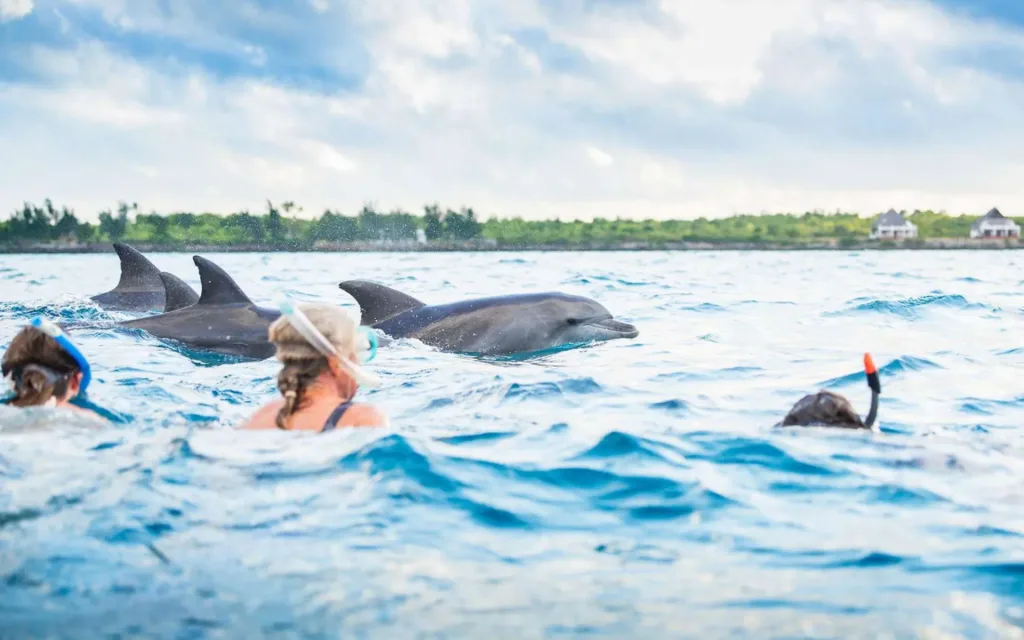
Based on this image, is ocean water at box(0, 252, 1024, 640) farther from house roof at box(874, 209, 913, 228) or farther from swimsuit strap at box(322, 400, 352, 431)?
house roof at box(874, 209, 913, 228)

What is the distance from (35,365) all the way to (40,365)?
0.09ft

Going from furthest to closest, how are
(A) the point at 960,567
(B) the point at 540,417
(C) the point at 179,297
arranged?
(C) the point at 179,297 → (B) the point at 540,417 → (A) the point at 960,567

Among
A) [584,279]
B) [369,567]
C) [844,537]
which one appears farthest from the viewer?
[584,279]

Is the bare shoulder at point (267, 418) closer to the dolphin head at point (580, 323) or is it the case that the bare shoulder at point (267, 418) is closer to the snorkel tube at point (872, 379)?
the snorkel tube at point (872, 379)

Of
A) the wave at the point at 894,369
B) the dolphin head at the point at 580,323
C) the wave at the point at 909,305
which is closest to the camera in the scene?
the wave at the point at 894,369

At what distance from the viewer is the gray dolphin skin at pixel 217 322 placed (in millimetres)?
11523

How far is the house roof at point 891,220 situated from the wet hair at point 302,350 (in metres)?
131

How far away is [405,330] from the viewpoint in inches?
469

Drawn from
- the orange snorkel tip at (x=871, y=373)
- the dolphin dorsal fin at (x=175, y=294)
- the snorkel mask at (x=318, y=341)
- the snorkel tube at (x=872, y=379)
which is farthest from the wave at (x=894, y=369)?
the dolphin dorsal fin at (x=175, y=294)

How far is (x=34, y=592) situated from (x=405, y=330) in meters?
8.02

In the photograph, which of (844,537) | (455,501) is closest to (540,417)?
(455,501)

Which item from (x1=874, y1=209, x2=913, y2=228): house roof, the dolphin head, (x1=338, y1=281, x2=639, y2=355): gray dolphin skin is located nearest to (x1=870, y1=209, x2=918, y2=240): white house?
(x1=874, y1=209, x2=913, y2=228): house roof

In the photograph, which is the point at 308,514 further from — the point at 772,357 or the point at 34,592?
the point at 772,357

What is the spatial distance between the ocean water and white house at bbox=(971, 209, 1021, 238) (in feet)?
417
